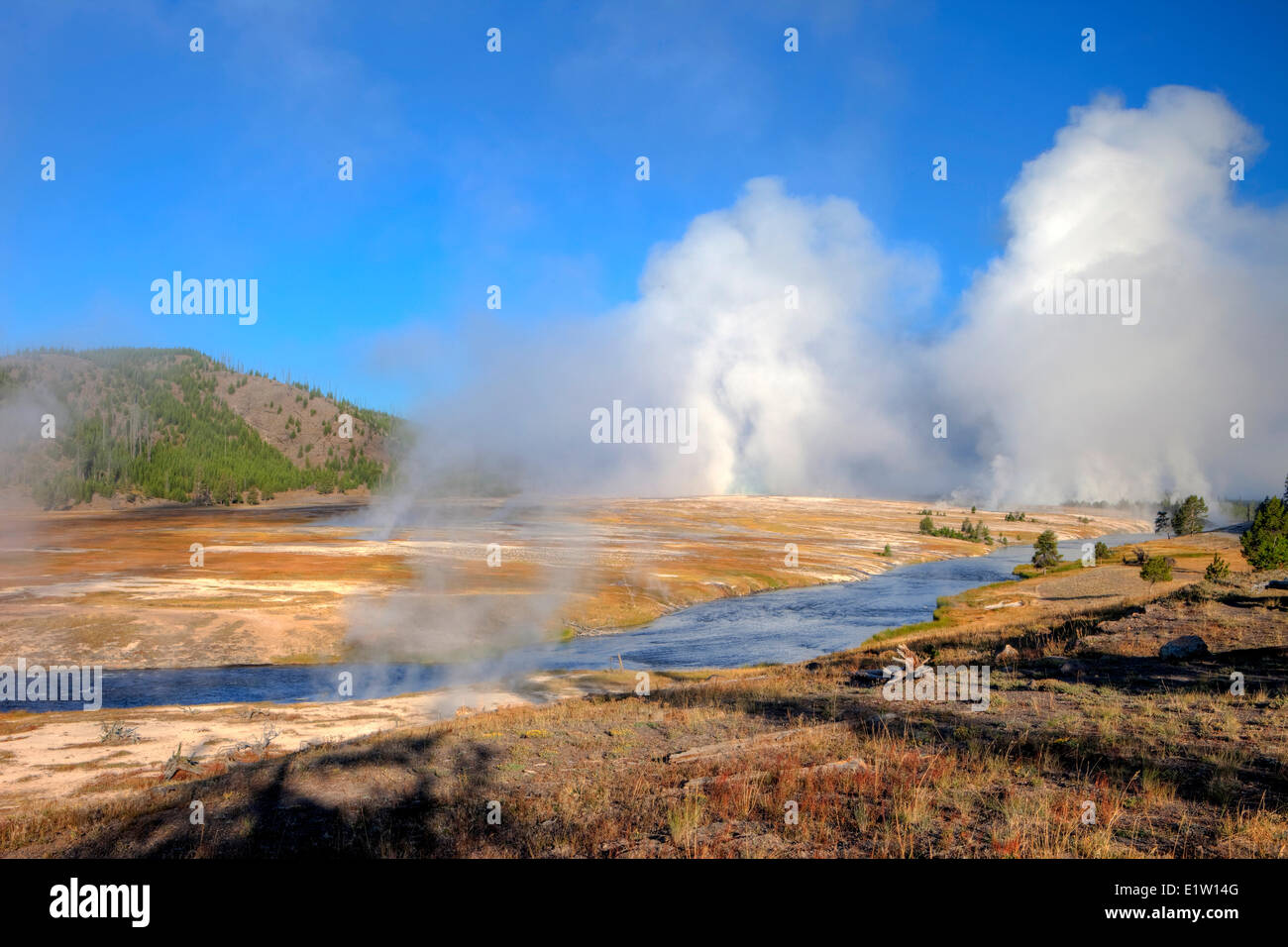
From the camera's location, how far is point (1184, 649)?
23969 millimetres

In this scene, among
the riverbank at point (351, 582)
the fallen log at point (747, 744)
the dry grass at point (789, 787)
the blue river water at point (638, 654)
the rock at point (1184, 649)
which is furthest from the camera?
the riverbank at point (351, 582)

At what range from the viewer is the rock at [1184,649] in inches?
934

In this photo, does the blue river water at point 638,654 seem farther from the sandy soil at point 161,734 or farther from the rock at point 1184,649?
the rock at point 1184,649

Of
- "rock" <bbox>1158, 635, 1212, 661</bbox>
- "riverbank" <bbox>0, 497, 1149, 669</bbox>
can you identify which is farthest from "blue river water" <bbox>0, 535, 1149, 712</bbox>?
"rock" <bbox>1158, 635, 1212, 661</bbox>

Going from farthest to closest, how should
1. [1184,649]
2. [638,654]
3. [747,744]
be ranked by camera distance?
[638,654] < [1184,649] < [747,744]

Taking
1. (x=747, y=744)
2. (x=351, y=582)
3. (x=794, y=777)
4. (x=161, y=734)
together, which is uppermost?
(x=794, y=777)

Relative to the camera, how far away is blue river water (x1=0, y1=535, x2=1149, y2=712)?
36469mm

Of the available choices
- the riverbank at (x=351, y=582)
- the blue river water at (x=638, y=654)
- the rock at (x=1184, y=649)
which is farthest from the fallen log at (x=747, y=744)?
the riverbank at (x=351, y=582)

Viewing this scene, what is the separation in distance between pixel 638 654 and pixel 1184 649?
3138 centimetres

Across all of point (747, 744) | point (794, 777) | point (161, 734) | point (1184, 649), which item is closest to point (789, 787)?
point (794, 777)

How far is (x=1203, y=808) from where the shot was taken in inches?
376

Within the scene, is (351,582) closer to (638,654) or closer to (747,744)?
(638,654)

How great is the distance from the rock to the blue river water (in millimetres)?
22656

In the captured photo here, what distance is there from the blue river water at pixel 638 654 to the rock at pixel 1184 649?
2266 cm
